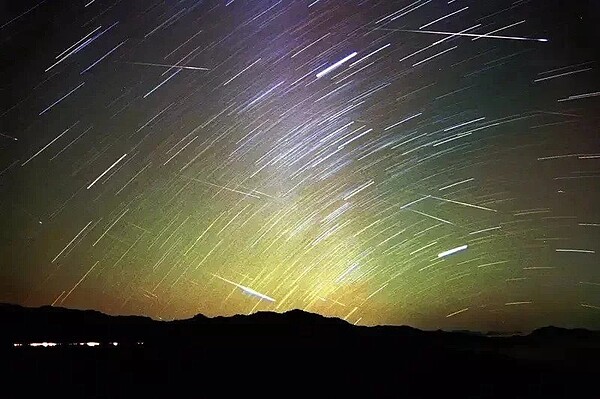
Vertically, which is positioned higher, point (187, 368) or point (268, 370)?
point (187, 368)

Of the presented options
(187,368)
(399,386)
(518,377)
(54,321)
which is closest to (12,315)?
(54,321)

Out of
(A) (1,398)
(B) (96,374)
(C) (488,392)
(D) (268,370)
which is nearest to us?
(A) (1,398)

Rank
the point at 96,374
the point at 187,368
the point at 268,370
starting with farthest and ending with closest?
the point at 268,370, the point at 187,368, the point at 96,374

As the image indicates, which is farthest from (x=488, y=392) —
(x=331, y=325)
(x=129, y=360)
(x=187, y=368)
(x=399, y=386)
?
(x=331, y=325)

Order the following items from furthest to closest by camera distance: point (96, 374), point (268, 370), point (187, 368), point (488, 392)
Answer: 1. point (268, 370)
2. point (187, 368)
3. point (488, 392)
4. point (96, 374)

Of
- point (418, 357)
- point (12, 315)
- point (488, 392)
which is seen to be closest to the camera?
point (488, 392)

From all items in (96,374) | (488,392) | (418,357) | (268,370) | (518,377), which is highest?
(96,374)

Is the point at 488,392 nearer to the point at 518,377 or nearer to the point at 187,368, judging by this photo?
the point at 518,377

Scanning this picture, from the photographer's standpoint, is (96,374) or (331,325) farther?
(331,325)

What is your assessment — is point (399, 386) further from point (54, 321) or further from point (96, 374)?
point (54, 321)
